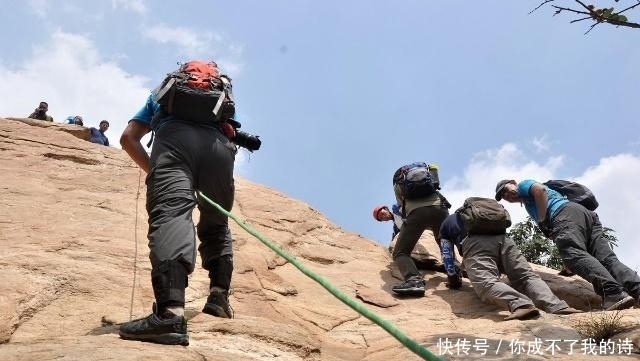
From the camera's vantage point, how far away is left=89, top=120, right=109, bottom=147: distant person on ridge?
48.3 ft

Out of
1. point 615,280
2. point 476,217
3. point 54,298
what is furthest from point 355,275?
point 54,298

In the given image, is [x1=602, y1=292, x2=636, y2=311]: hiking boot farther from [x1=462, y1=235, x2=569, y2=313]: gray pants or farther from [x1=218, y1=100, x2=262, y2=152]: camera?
[x1=218, y1=100, x2=262, y2=152]: camera

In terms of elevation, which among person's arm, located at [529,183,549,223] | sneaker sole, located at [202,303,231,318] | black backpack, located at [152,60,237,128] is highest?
person's arm, located at [529,183,549,223]

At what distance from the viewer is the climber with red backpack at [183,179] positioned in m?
3.70

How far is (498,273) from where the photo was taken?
22.6 ft

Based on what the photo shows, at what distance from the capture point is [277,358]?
4047 millimetres

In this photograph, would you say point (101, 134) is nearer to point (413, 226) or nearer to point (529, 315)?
point (413, 226)

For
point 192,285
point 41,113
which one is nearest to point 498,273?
point 192,285

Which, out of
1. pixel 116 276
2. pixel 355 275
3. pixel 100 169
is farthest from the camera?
pixel 100 169

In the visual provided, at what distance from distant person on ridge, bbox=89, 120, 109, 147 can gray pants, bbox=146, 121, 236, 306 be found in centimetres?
1082

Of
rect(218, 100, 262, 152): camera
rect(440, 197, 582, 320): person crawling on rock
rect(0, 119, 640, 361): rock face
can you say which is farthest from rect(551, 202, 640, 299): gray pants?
rect(218, 100, 262, 152): camera

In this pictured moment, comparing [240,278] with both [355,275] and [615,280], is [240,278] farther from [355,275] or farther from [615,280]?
[615,280]

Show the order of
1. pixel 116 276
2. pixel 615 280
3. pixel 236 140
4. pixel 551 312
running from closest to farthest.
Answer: pixel 236 140 < pixel 116 276 < pixel 551 312 < pixel 615 280

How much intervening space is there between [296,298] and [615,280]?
3.70 m
